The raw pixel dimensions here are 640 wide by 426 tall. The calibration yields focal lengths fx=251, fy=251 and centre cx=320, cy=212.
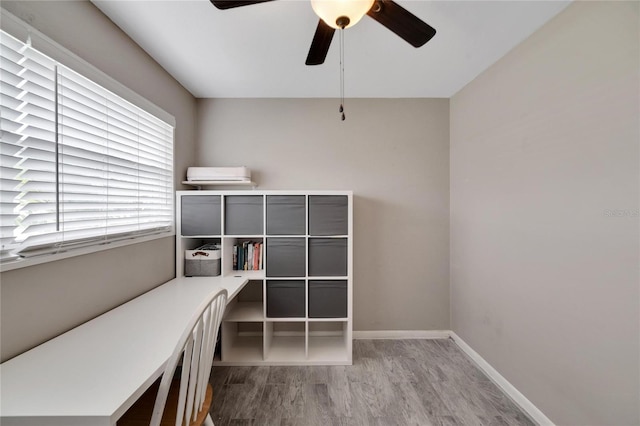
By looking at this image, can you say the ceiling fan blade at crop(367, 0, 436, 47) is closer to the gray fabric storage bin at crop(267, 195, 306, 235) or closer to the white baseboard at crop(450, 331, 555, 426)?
the gray fabric storage bin at crop(267, 195, 306, 235)

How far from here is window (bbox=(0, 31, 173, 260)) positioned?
102 centimetres

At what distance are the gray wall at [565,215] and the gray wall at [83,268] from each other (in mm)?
2645

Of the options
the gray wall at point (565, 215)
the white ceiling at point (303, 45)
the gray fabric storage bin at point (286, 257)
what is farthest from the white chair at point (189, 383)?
the gray wall at point (565, 215)

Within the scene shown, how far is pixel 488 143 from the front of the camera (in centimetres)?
206

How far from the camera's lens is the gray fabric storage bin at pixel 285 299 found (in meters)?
2.19

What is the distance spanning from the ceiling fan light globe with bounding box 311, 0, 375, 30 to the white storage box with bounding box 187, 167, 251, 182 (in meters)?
1.55

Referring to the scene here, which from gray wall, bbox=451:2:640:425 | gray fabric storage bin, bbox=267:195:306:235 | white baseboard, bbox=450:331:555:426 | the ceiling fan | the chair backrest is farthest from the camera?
gray fabric storage bin, bbox=267:195:306:235

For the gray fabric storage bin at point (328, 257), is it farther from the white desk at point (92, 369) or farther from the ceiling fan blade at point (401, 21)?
the ceiling fan blade at point (401, 21)

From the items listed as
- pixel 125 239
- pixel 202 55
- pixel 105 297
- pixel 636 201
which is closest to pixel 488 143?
pixel 636 201

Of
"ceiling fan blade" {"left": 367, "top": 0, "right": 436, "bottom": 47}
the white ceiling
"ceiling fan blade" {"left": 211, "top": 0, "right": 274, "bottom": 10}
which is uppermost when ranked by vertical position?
the white ceiling

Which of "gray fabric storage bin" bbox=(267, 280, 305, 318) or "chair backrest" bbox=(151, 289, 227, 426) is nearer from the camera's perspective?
"chair backrest" bbox=(151, 289, 227, 426)

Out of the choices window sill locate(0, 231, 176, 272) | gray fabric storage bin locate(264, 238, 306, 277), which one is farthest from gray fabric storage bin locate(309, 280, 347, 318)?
window sill locate(0, 231, 176, 272)

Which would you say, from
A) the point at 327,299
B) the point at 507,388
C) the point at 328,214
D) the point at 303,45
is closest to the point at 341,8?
the point at 303,45

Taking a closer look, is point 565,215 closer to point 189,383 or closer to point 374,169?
point 374,169
